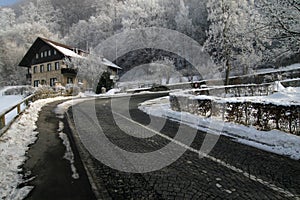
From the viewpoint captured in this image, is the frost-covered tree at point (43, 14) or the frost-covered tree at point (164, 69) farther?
the frost-covered tree at point (43, 14)

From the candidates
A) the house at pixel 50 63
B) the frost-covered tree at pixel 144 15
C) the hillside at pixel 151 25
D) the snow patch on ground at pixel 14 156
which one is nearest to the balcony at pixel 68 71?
the house at pixel 50 63

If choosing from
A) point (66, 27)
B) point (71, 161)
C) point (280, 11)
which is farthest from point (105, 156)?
point (66, 27)

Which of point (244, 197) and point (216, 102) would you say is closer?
point (244, 197)

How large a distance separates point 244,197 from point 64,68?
1669 inches

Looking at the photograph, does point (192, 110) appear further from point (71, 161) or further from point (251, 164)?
point (71, 161)

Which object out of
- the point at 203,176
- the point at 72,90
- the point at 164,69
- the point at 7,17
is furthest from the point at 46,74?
the point at 203,176

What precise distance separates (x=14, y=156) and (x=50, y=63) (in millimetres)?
42659

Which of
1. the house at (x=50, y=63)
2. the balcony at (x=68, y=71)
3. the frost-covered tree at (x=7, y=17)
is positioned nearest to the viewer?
the balcony at (x=68, y=71)

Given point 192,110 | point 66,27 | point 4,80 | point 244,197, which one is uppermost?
point 66,27

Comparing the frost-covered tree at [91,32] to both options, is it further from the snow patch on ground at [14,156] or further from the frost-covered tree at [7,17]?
the snow patch on ground at [14,156]

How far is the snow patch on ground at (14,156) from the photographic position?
12.4 feet

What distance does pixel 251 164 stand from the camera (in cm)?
505

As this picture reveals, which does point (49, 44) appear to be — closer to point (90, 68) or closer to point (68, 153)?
point (90, 68)

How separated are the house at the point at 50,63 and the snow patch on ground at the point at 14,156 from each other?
103 ft
